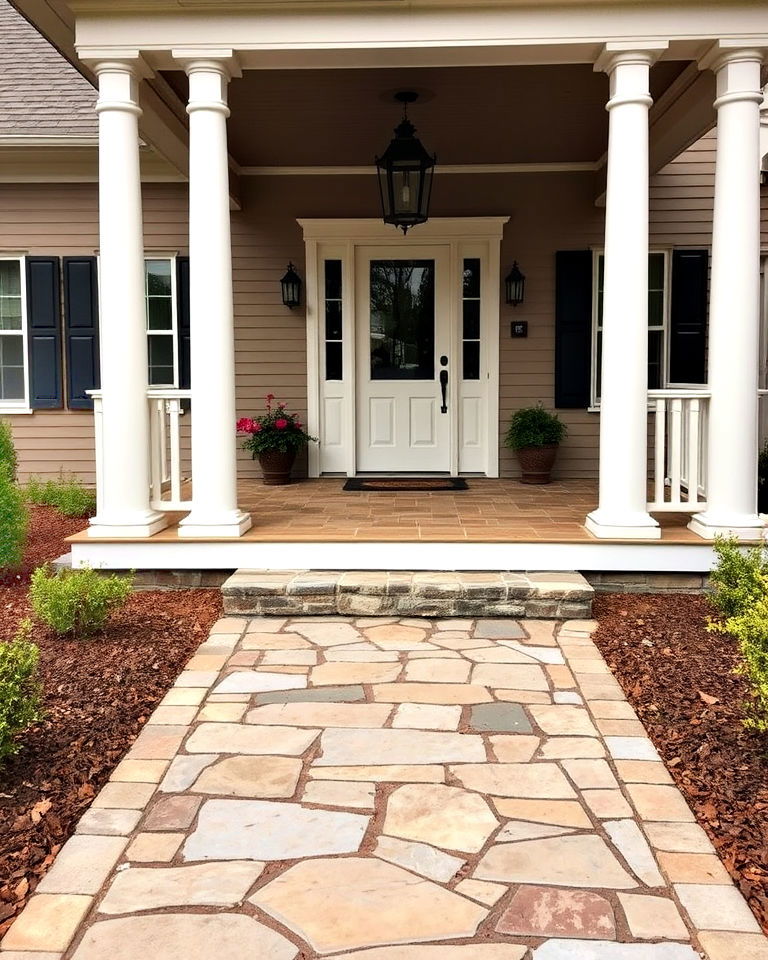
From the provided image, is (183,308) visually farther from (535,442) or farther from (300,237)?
(535,442)

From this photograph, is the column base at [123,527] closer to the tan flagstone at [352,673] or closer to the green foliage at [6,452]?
the green foliage at [6,452]

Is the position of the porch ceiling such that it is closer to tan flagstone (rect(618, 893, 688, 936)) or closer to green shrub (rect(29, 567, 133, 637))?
green shrub (rect(29, 567, 133, 637))

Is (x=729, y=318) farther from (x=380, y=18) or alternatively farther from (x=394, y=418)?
(x=394, y=418)

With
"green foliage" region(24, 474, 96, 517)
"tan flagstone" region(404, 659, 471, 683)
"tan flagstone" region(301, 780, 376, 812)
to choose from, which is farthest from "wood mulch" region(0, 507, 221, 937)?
"green foliage" region(24, 474, 96, 517)

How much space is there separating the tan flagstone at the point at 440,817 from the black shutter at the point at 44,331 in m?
6.64

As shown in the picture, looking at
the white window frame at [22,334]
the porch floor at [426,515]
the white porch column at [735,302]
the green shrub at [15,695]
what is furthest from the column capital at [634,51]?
the white window frame at [22,334]

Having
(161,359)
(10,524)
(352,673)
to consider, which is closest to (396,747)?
(352,673)

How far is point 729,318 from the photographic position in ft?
15.7

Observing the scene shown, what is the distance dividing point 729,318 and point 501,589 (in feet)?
6.43

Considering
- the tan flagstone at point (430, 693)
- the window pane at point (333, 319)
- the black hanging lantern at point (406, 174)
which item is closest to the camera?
the tan flagstone at point (430, 693)

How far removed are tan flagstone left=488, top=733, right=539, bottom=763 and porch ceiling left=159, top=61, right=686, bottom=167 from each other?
4346 millimetres

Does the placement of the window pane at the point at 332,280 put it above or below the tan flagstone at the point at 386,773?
above

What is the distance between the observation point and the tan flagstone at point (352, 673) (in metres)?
3.70

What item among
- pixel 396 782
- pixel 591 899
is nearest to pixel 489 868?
pixel 591 899
